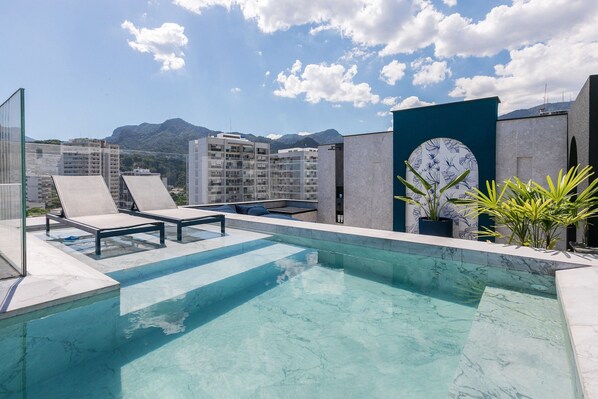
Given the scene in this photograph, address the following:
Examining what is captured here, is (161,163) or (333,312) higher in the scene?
(161,163)

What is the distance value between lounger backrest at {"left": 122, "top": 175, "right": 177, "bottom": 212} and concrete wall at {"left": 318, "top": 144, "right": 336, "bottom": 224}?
700 centimetres

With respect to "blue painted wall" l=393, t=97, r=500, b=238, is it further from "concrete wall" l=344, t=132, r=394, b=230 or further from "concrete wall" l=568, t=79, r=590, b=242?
"concrete wall" l=568, t=79, r=590, b=242

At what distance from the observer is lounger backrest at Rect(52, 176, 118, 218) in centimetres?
614

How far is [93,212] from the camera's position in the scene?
6.32 m

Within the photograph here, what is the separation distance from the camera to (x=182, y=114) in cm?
7125

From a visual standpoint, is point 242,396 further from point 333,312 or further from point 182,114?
point 182,114

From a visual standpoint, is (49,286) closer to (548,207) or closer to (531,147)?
(548,207)

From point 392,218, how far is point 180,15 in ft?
31.7

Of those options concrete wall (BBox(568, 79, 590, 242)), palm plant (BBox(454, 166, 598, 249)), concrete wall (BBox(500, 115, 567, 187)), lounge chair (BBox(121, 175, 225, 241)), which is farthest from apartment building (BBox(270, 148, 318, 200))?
palm plant (BBox(454, 166, 598, 249))

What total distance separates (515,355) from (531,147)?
7.29 m

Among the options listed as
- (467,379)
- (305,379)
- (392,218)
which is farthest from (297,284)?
(392,218)

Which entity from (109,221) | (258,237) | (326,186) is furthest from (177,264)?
(326,186)

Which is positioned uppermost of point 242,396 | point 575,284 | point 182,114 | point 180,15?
point 182,114

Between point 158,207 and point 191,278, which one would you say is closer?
point 191,278
